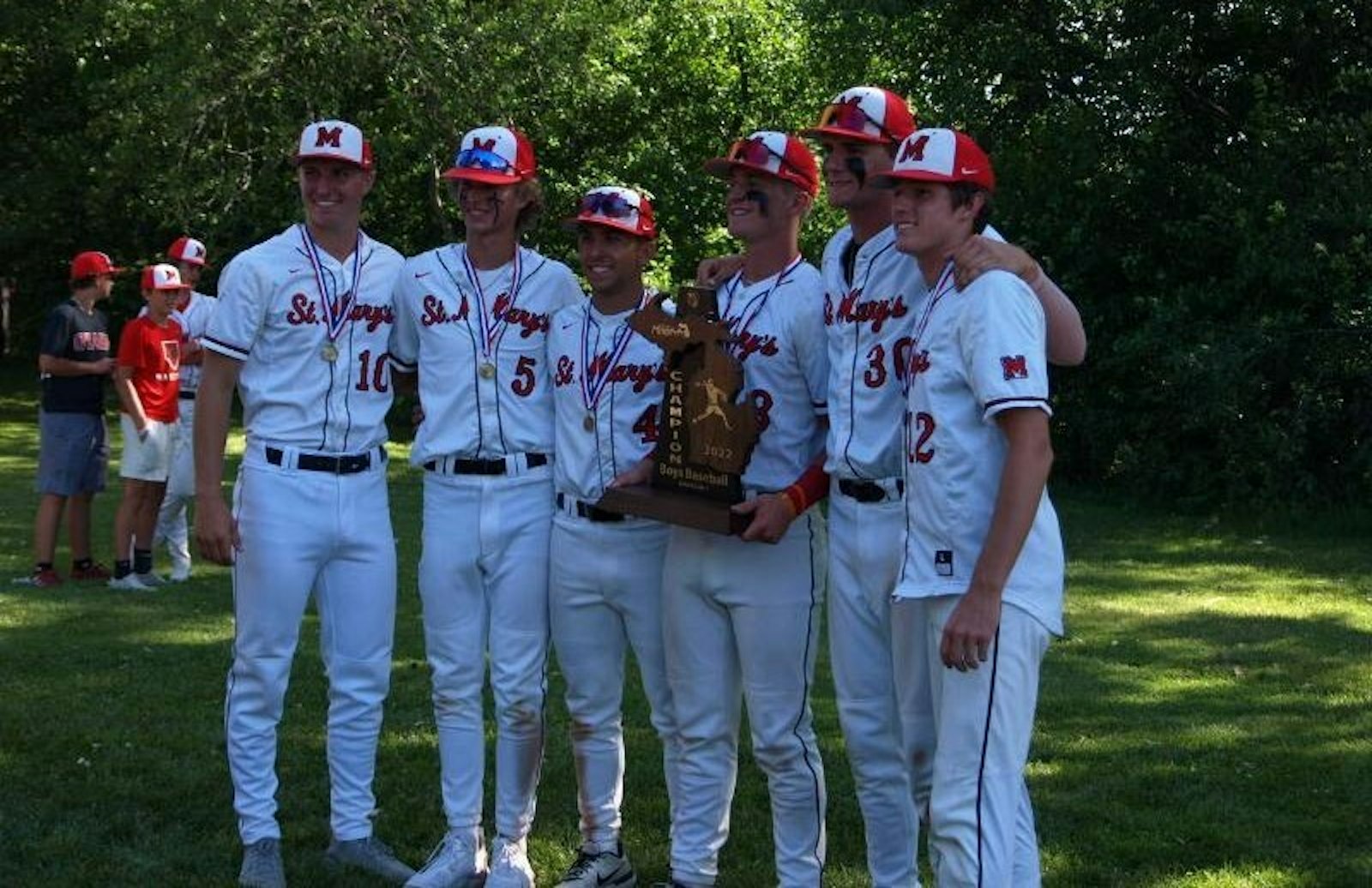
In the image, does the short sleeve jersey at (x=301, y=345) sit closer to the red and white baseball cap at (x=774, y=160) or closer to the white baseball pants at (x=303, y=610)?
the white baseball pants at (x=303, y=610)

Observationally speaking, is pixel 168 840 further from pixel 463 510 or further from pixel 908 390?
pixel 908 390

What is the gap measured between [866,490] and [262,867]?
95.9 inches

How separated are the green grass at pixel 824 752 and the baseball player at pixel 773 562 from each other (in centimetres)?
71

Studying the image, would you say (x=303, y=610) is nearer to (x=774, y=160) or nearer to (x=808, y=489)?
(x=808, y=489)

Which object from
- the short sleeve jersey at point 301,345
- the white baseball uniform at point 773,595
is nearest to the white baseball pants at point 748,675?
the white baseball uniform at point 773,595

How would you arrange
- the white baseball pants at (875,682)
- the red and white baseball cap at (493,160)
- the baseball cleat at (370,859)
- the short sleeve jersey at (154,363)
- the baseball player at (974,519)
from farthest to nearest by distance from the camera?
the short sleeve jersey at (154,363), the baseball cleat at (370,859), the red and white baseball cap at (493,160), the white baseball pants at (875,682), the baseball player at (974,519)

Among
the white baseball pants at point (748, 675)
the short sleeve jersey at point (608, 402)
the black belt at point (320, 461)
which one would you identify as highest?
the short sleeve jersey at point (608, 402)

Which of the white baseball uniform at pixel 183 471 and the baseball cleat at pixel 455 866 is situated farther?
the white baseball uniform at pixel 183 471

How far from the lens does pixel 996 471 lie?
4.33 m

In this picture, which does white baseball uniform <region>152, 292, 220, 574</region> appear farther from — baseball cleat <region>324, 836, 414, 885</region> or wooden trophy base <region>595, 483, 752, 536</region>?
wooden trophy base <region>595, 483, 752, 536</region>

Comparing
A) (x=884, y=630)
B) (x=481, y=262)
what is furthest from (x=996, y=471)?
(x=481, y=262)

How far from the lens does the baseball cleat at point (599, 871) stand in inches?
225

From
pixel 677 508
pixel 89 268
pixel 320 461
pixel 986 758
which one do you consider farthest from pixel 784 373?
pixel 89 268

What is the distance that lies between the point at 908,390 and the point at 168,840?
3336mm
